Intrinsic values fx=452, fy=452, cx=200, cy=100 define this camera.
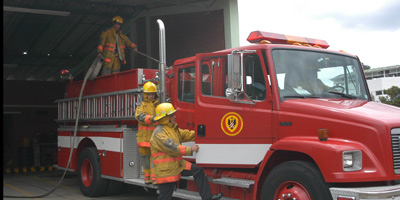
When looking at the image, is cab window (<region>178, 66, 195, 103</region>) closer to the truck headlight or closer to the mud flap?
the truck headlight

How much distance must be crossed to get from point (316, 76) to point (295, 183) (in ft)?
4.88

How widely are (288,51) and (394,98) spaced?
34424 mm

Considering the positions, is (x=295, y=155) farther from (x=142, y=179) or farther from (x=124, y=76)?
(x=124, y=76)

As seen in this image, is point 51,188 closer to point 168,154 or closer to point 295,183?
point 168,154

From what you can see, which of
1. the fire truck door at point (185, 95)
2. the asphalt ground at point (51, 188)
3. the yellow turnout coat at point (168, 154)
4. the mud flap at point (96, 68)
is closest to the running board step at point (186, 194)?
the yellow turnout coat at point (168, 154)

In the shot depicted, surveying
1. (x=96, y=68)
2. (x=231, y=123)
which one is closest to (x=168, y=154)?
(x=231, y=123)

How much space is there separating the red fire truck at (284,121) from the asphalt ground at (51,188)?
2.91 metres

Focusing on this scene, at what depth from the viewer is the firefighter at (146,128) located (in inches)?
291

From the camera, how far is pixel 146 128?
7.48 metres

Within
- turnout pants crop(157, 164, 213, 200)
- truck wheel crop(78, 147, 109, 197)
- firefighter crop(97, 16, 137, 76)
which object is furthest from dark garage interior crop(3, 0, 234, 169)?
turnout pants crop(157, 164, 213, 200)

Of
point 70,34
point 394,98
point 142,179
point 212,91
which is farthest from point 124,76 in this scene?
point 394,98

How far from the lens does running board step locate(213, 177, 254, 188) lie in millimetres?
5527

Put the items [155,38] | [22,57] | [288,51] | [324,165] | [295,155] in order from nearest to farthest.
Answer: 1. [324,165]
2. [295,155]
3. [288,51]
4. [155,38]
5. [22,57]

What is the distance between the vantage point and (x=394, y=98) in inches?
1451
